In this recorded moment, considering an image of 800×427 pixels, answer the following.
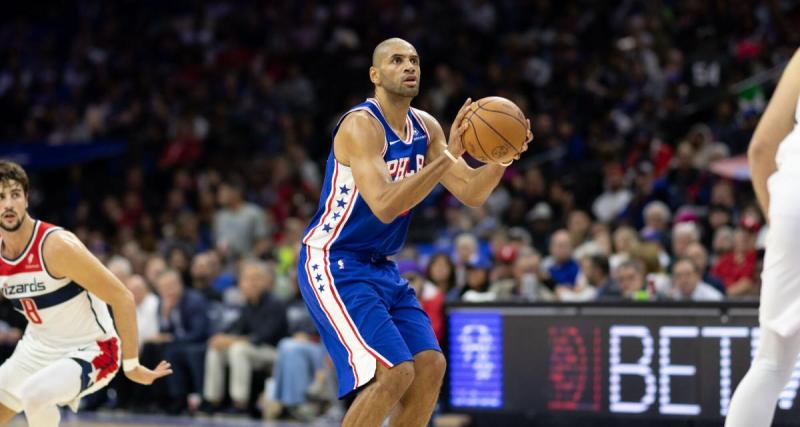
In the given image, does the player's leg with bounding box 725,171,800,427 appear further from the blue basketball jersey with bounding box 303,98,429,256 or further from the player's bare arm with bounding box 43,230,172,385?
the player's bare arm with bounding box 43,230,172,385

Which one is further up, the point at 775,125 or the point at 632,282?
the point at 775,125

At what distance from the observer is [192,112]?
18.3 metres

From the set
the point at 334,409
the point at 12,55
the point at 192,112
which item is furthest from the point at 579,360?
the point at 12,55

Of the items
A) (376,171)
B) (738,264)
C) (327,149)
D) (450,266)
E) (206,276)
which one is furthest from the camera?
(327,149)

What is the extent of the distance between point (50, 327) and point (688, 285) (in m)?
5.39

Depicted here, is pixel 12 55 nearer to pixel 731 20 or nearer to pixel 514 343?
pixel 731 20

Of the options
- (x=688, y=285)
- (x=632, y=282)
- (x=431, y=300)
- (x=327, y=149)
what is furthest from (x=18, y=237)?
(x=327, y=149)

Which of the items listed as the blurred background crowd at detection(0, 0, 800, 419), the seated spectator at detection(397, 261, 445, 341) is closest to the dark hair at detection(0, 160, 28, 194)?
the seated spectator at detection(397, 261, 445, 341)

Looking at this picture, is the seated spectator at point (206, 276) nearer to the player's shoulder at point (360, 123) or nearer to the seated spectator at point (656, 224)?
the seated spectator at point (656, 224)

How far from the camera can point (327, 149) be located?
17.2 m

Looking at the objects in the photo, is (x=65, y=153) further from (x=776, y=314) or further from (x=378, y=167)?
(x=776, y=314)

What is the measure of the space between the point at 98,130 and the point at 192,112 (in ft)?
5.55

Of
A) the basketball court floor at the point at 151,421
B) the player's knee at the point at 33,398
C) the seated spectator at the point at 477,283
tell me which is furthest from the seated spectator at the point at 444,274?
the player's knee at the point at 33,398

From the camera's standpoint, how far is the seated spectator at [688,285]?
9.76 meters
